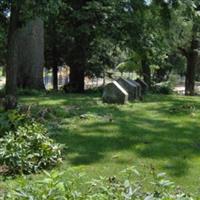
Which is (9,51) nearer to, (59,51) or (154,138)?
(154,138)

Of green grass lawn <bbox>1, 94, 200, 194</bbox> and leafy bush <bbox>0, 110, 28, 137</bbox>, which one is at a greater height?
leafy bush <bbox>0, 110, 28, 137</bbox>

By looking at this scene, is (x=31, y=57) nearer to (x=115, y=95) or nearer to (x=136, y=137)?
(x=115, y=95)

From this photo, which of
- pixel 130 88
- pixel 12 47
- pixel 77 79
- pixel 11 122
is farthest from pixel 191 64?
pixel 11 122

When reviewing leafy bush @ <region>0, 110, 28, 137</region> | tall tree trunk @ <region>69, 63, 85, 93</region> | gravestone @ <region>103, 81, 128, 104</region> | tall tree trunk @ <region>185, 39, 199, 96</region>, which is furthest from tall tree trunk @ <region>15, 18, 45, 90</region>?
tall tree trunk @ <region>185, 39, 199, 96</region>

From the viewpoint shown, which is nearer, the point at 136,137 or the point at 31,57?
the point at 136,137

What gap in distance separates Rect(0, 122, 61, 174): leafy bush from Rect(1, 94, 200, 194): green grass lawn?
0.25 m

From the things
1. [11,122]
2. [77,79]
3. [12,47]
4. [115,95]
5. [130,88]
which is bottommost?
[11,122]

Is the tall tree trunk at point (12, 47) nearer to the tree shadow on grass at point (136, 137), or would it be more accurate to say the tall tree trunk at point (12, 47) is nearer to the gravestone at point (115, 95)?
the tree shadow on grass at point (136, 137)

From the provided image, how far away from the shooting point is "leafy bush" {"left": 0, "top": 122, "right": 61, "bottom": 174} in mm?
7684

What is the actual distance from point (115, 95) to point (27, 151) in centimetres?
700

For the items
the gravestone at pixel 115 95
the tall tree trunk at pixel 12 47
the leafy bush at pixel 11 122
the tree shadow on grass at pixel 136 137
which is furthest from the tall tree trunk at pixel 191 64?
the leafy bush at pixel 11 122

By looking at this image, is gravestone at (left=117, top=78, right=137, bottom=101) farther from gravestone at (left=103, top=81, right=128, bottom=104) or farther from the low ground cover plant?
the low ground cover plant

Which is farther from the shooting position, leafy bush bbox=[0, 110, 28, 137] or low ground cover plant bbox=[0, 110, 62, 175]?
leafy bush bbox=[0, 110, 28, 137]

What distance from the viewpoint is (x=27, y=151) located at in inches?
309
